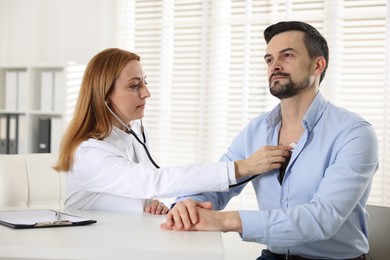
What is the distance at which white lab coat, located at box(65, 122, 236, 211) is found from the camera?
1.64 meters

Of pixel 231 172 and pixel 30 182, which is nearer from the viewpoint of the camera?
pixel 231 172

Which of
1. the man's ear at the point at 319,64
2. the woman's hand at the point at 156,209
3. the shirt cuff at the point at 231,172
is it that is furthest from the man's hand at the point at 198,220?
the man's ear at the point at 319,64

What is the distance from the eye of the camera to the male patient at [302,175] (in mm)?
1501

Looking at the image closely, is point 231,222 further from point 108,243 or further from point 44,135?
point 44,135

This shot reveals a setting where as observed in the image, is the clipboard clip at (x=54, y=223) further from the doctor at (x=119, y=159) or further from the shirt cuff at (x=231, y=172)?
the shirt cuff at (x=231, y=172)

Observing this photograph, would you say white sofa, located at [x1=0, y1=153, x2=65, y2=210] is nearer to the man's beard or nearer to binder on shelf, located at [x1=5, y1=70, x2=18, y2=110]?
the man's beard

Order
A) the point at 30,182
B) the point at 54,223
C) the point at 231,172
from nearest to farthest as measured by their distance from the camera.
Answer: the point at 54,223
the point at 231,172
the point at 30,182

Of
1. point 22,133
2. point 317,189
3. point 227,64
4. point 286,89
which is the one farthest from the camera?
point 22,133

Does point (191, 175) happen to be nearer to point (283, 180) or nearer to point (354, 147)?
point (283, 180)

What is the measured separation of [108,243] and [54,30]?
10.8ft

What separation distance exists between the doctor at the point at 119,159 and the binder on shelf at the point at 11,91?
2103 mm

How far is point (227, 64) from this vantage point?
152 inches

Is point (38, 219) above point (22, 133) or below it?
below

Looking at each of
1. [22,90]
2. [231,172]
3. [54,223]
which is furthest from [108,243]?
[22,90]
